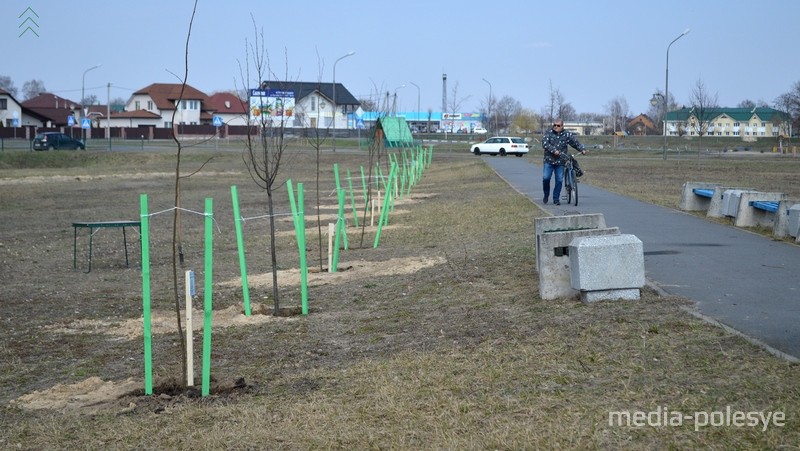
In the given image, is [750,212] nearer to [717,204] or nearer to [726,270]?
[717,204]

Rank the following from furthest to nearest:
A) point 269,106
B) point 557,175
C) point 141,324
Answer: point 557,175
point 269,106
point 141,324

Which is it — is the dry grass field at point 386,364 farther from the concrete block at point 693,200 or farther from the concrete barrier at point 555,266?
the concrete block at point 693,200

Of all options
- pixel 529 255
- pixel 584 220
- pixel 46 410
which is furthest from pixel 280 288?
pixel 46 410

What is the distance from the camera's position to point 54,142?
66.8m

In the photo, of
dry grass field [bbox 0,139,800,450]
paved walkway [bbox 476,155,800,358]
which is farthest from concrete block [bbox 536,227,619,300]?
paved walkway [bbox 476,155,800,358]

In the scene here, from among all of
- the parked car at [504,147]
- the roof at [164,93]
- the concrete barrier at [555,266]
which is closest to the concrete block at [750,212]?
the concrete barrier at [555,266]

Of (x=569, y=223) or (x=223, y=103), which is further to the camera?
(x=223, y=103)

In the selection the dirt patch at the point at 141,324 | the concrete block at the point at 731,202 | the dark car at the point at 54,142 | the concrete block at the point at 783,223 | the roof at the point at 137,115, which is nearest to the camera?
the dirt patch at the point at 141,324

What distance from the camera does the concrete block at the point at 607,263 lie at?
8828mm

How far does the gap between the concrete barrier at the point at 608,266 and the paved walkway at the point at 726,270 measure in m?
0.63

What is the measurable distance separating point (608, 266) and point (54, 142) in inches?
2486

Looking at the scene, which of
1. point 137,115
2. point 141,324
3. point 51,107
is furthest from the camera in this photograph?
point 51,107

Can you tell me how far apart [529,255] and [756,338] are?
18.1 ft

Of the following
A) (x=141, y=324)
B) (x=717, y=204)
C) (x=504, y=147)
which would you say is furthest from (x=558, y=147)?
(x=504, y=147)
